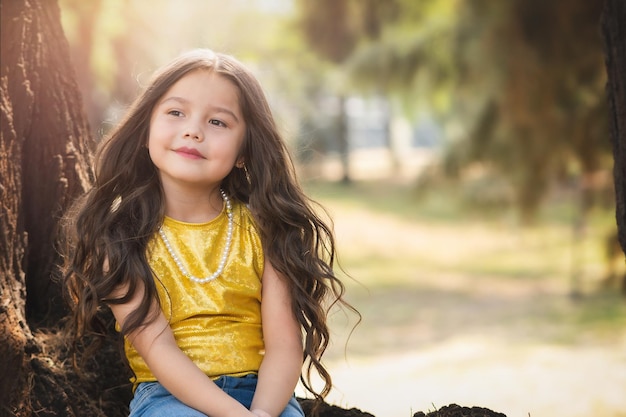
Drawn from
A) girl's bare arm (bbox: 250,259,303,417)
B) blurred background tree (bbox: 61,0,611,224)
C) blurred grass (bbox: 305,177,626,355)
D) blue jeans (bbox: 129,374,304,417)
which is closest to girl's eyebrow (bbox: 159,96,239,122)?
girl's bare arm (bbox: 250,259,303,417)

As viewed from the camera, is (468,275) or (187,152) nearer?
(187,152)

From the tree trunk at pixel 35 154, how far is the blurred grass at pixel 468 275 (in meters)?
6.12

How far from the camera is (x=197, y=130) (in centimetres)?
201

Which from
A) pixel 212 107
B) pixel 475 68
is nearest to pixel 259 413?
pixel 212 107

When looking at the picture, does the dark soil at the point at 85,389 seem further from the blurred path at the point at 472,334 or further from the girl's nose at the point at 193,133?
the girl's nose at the point at 193,133

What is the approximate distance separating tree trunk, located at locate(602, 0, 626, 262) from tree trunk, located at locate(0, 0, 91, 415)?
59.5 inches

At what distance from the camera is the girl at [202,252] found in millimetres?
1967

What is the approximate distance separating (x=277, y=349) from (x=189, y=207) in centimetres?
43

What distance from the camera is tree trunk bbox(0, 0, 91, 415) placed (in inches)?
84.7

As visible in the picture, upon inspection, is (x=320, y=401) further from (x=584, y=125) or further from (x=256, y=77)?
(x=584, y=125)

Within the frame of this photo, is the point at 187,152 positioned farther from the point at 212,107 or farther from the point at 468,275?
the point at 468,275

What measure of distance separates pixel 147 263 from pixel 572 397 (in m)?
4.27

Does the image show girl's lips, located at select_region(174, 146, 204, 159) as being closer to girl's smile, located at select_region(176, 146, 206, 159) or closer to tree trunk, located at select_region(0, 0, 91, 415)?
girl's smile, located at select_region(176, 146, 206, 159)

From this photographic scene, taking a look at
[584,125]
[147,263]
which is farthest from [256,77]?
[584,125]
